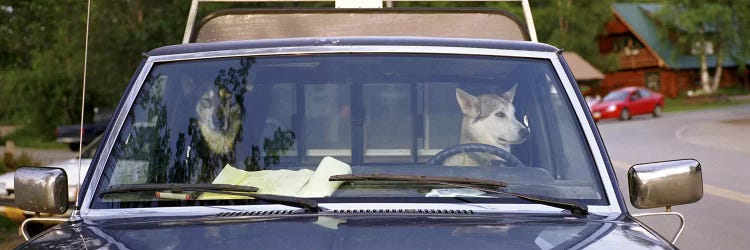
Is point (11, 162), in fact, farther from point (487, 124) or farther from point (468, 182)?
point (468, 182)

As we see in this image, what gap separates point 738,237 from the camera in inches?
456

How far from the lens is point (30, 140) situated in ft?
195

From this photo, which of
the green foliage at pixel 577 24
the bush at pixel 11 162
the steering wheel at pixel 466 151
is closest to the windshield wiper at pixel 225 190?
the steering wheel at pixel 466 151

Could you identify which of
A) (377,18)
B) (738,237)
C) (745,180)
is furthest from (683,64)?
(377,18)

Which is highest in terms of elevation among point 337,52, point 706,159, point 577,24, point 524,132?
point 577,24

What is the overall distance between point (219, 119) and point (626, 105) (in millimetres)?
47522

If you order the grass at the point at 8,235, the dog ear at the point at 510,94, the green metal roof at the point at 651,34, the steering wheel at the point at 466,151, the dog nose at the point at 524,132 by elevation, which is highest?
the green metal roof at the point at 651,34

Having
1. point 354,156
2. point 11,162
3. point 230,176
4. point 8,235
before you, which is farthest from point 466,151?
point 11,162

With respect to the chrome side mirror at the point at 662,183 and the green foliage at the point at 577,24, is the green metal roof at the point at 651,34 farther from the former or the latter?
the chrome side mirror at the point at 662,183

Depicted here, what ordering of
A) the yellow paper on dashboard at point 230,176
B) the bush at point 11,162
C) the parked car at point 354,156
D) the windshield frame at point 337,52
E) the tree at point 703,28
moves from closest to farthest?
1. the parked car at point 354,156
2. the yellow paper on dashboard at point 230,176
3. the windshield frame at point 337,52
4. the bush at point 11,162
5. the tree at point 703,28

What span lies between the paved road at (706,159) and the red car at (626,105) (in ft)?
2.04

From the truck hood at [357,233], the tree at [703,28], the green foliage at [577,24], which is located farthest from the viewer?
the green foliage at [577,24]

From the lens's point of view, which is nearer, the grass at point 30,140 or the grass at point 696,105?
the grass at point 30,140

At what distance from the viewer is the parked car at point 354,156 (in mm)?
3260
